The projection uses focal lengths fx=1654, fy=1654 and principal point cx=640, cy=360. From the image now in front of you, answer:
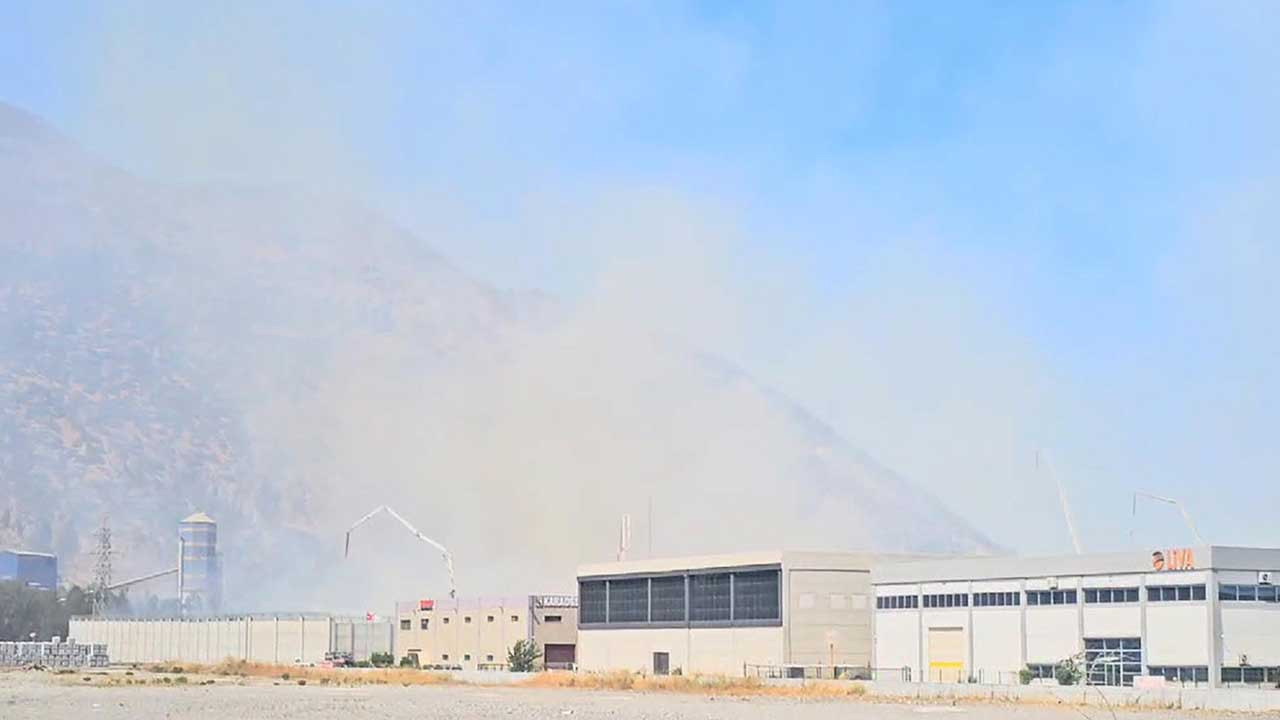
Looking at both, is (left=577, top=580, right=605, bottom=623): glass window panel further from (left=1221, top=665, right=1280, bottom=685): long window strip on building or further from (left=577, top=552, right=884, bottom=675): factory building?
(left=1221, top=665, right=1280, bottom=685): long window strip on building

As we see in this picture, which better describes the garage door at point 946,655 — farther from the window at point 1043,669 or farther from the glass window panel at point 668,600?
the glass window panel at point 668,600

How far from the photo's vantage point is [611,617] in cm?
12300

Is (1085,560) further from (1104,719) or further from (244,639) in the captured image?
(244,639)

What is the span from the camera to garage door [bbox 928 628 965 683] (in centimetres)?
9562

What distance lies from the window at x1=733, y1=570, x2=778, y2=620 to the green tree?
75.8ft

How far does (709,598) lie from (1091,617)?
105 feet


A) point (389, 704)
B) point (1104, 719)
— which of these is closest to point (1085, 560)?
point (1104, 719)

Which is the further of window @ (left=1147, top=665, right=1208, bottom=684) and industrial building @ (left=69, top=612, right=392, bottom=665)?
industrial building @ (left=69, top=612, right=392, bottom=665)

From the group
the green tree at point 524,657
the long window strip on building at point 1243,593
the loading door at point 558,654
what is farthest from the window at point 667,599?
the long window strip on building at point 1243,593

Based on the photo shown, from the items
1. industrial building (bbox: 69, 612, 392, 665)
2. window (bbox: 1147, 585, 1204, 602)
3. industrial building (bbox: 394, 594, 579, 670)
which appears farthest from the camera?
industrial building (bbox: 69, 612, 392, 665)

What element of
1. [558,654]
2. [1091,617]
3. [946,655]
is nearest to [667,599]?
[558,654]

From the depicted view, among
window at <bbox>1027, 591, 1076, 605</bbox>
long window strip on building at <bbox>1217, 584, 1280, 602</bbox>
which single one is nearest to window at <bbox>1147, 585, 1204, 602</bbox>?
long window strip on building at <bbox>1217, 584, 1280, 602</bbox>

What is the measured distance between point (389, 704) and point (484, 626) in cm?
6005

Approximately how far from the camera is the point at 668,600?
11756 cm
